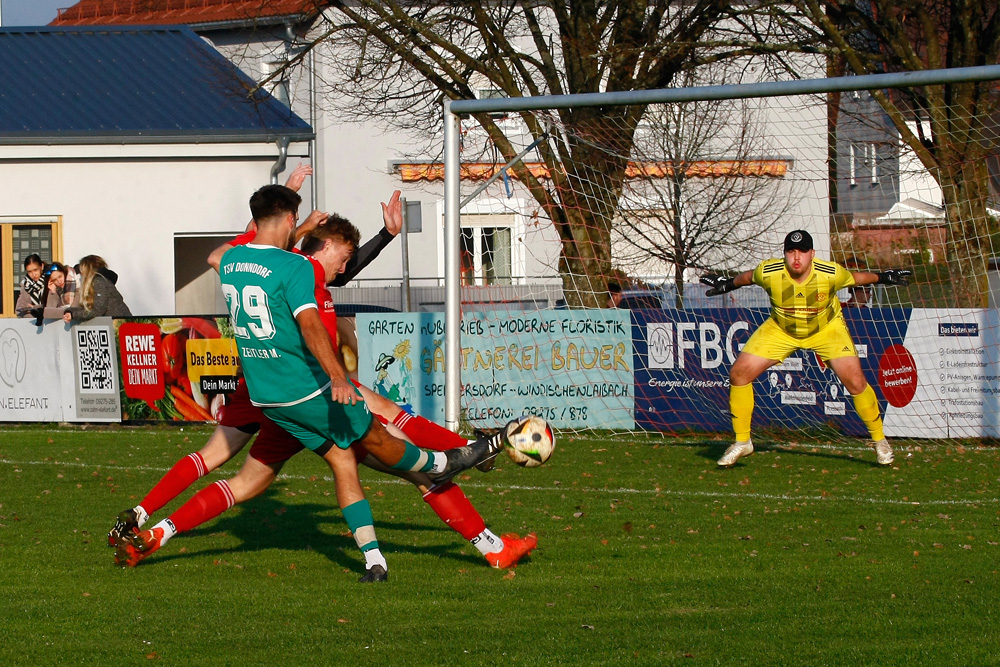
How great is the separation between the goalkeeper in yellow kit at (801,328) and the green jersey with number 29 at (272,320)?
17.7 ft

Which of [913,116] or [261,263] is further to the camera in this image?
[913,116]

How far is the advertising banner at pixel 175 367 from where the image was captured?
48.2 ft

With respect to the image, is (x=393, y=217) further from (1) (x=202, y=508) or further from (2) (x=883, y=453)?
(2) (x=883, y=453)

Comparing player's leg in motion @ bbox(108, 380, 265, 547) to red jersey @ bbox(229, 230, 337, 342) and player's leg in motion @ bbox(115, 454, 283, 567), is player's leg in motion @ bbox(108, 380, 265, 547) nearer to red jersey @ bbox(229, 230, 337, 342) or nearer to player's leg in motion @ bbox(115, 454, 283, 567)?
player's leg in motion @ bbox(115, 454, 283, 567)

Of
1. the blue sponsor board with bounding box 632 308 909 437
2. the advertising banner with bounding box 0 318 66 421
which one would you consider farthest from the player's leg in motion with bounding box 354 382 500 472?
the advertising banner with bounding box 0 318 66 421

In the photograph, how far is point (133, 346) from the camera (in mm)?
14922

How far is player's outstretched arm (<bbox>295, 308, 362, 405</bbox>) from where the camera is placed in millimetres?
5363

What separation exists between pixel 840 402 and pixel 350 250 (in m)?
7.28

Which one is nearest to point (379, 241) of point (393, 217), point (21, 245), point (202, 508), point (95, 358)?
point (393, 217)

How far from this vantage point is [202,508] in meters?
6.20

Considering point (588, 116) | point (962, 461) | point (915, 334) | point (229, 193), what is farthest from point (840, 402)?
point (229, 193)

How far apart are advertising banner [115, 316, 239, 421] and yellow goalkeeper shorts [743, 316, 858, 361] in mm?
6915

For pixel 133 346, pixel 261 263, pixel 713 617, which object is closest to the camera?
pixel 713 617

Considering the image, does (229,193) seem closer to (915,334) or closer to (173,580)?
(915,334)
